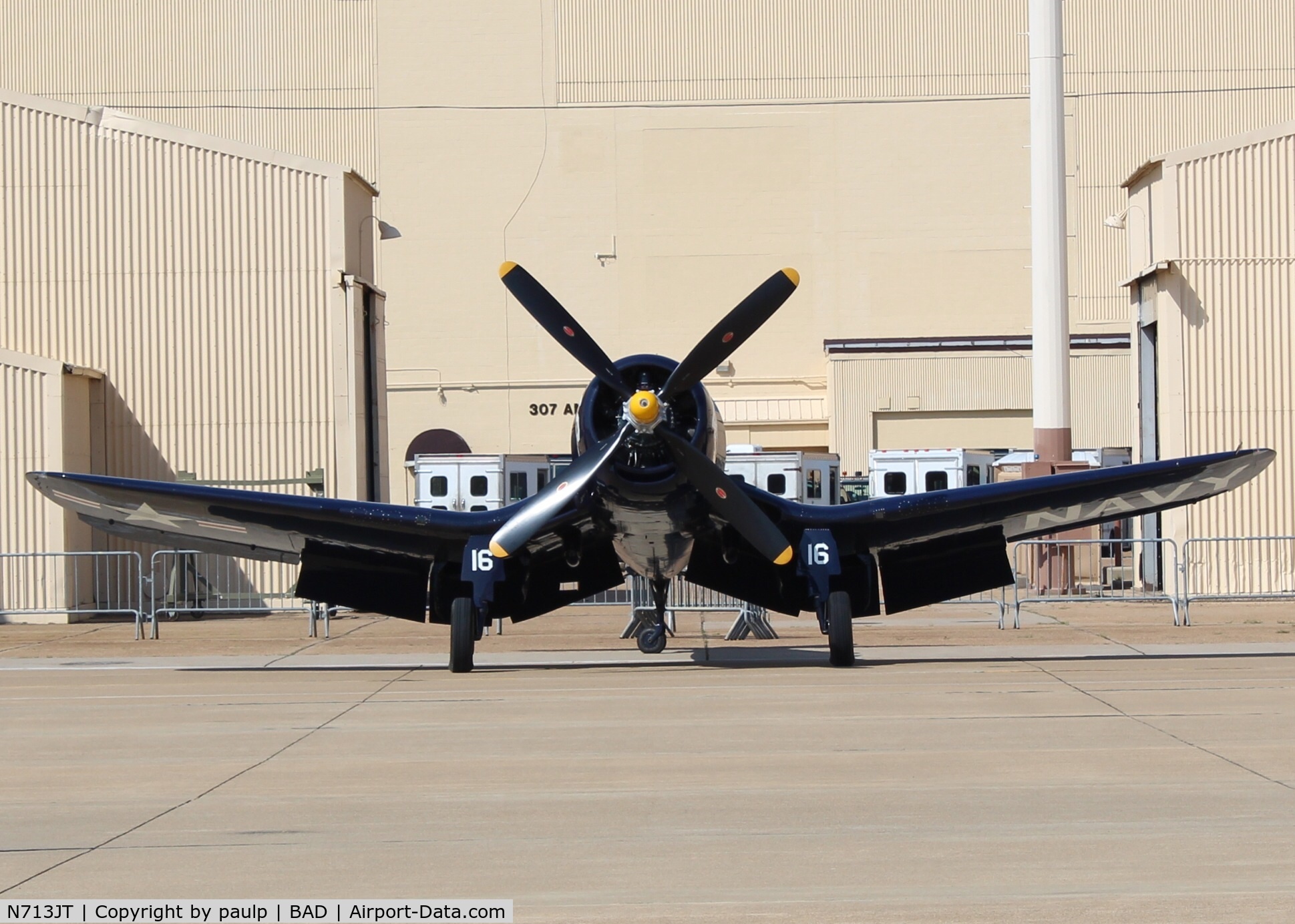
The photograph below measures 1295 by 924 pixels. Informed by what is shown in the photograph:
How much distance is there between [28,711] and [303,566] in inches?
174

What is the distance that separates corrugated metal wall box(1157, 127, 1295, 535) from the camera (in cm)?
2688

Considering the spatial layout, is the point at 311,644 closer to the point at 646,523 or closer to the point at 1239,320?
the point at 646,523

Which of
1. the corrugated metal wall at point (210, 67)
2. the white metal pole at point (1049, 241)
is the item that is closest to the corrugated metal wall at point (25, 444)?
the white metal pole at point (1049, 241)

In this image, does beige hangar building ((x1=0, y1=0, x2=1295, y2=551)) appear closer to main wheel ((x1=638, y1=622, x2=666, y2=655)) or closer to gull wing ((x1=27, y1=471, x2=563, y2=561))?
main wheel ((x1=638, y1=622, x2=666, y2=655))

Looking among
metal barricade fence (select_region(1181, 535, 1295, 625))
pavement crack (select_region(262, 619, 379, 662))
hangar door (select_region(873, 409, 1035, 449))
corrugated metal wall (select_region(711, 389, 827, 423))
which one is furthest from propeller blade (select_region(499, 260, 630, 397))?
corrugated metal wall (select_region(711, 389, 827, 423))

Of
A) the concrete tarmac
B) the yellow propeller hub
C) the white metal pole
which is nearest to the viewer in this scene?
the concrete tarmac

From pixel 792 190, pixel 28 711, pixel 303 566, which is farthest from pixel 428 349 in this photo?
pixel 28 711

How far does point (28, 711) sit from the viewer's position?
44.3 ft

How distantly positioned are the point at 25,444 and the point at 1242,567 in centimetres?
2095

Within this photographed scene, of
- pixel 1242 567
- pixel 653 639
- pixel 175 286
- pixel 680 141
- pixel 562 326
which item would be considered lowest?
pixel 653 639

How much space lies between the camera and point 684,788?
29.9 ft
